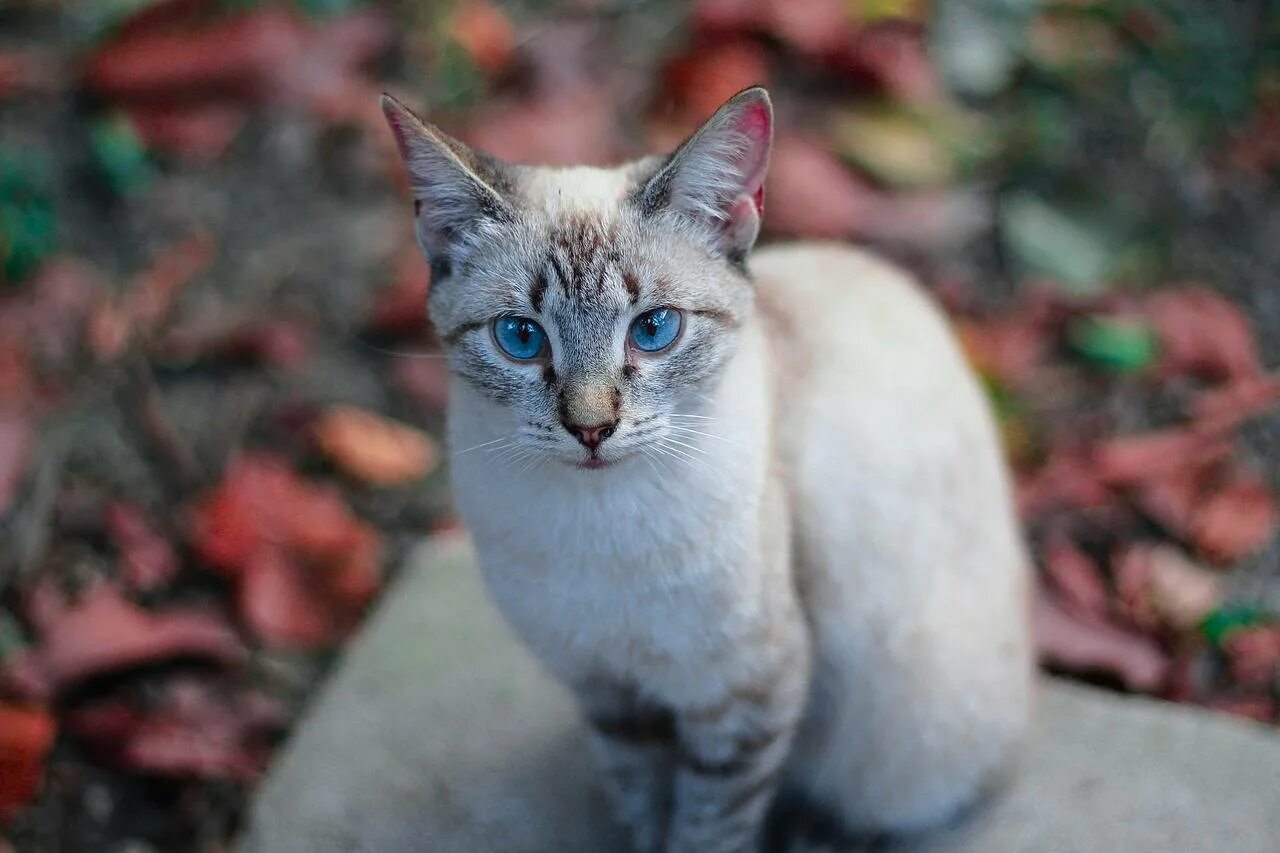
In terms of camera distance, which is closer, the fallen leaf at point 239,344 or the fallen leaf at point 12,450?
the fallen leaf at point 12,450

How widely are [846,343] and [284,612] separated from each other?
133 centimetres

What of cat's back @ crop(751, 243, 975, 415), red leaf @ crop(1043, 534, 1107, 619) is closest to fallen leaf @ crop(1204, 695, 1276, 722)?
red leaf @ crop(1043, 534, 1107, 619)

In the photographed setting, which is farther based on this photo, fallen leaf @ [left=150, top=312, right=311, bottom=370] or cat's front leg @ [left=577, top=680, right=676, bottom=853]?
fallen leaf @ [left=150, top=312, right=311, bottom=370]

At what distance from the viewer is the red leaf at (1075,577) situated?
2.60m

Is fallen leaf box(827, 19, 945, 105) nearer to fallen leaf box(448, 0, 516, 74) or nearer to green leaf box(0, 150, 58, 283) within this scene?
fallen leaf box(448, 0, 516, 74)

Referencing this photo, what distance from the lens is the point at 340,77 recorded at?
11.8ft

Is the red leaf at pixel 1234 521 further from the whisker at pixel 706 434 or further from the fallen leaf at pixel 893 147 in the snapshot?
the whisker at pixel 706 434

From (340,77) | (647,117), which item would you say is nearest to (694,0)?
(647,117)

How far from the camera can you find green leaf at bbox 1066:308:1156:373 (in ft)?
9.96

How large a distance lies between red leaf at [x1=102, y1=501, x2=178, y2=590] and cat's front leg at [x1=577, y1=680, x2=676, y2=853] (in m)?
1.17

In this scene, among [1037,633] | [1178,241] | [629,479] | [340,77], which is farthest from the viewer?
[340,77]

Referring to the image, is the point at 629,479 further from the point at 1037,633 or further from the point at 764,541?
the point at 1037,633

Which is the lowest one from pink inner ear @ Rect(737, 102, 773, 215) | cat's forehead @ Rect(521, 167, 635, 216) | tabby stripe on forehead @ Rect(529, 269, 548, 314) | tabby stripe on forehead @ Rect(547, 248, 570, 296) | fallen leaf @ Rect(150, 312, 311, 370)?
fallen leaf @ Rect(150, 312, 311, 370)

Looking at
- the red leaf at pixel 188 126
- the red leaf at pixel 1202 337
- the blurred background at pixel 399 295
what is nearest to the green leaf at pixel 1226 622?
the blurred background at pixel 399 295
